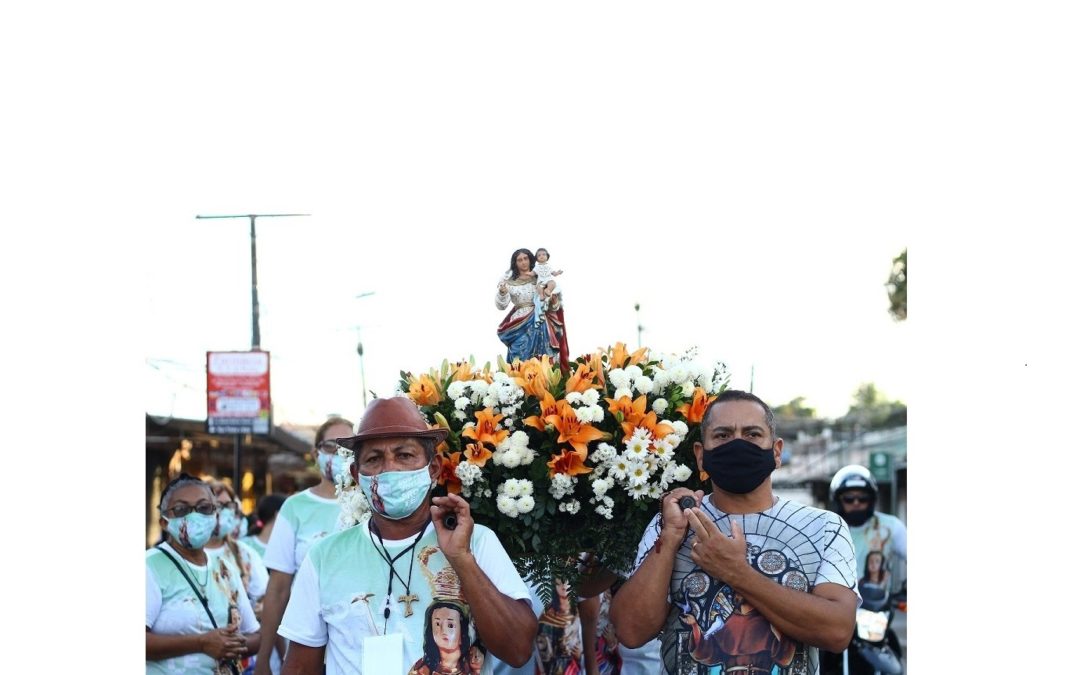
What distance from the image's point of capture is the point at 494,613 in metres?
4.45

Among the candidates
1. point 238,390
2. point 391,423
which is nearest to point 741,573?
point 391,423

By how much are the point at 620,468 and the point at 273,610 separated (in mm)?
2474

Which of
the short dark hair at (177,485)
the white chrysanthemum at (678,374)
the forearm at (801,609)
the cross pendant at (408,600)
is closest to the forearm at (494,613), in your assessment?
the cross pendant at (408,600)

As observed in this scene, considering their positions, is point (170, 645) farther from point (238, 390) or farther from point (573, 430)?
point (238, 390)

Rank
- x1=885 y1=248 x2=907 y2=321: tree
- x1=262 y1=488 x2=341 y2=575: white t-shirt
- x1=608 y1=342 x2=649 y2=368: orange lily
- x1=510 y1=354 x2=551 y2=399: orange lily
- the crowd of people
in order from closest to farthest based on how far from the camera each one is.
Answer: the crowd of people < x1=510 y1=354 x2=551 y2=399: orange lily < x1=608 y1=342 x2=649 y2=368: orange lily < x1=262 y1=488 x2=341 y2=575: white t-shirt < x1=885 y1=248 x2=907 y2=321: tree

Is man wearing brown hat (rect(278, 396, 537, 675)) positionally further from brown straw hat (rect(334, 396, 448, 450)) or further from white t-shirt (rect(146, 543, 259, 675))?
white t-shirt (rect(146, 543, 259, 675))

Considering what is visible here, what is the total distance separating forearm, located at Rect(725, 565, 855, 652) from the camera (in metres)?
4.25

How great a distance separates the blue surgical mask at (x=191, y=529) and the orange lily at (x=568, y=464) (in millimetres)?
2381

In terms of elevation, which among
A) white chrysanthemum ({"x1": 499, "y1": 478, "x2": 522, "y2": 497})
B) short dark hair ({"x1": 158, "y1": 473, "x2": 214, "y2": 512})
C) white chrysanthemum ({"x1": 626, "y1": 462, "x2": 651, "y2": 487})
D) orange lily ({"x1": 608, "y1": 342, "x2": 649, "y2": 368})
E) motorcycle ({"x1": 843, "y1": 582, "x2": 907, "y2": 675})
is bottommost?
motorcycle ({"x1": 843, "y1": 582, "x2": 907, "y2": 675})

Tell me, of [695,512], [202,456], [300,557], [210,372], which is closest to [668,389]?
[695,512]

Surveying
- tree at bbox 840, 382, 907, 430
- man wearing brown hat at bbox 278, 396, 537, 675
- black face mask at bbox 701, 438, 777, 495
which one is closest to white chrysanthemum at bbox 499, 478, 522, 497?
man wearing brown hat at bbox 278, 396, 537, 675

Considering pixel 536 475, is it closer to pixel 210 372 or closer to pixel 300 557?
pixel 300 557

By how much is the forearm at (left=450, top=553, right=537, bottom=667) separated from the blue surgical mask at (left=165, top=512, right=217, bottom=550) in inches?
100

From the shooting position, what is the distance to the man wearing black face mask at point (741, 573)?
4305 millimetres
